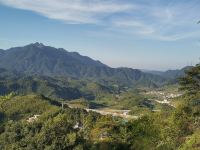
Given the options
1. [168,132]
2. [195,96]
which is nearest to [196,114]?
[168,132]

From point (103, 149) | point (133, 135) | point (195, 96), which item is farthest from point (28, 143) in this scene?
point (195, 96)

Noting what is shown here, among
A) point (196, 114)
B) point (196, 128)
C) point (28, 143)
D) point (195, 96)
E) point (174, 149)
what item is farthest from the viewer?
point (195, 96)

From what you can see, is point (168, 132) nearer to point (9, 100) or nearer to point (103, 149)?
point (103, 149)

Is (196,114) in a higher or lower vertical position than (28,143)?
higher

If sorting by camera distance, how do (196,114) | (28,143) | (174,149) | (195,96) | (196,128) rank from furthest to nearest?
(195,96), (196,114), (28,143), (196,128), (174,149)

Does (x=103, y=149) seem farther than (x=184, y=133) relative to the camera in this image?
Yes

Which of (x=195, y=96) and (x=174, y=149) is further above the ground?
(x=195, y=96)

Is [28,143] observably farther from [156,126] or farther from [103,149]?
[156,126]

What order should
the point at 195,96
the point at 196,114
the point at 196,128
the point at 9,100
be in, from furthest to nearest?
1. the point at 9,100
2. the point at 195,96
3. the point at 196,114
4. the point at 196,128

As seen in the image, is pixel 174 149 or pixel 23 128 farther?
pixel 23 128
